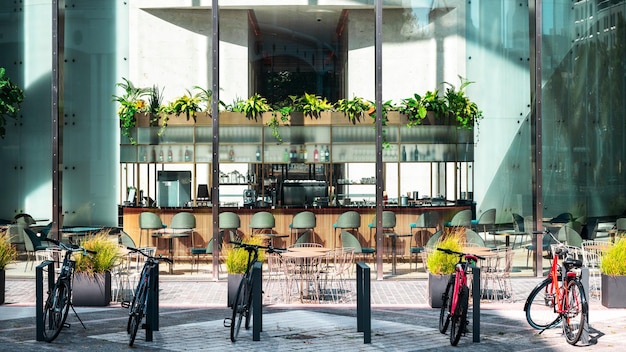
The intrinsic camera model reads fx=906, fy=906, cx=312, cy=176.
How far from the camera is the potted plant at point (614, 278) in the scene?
11.8 metres

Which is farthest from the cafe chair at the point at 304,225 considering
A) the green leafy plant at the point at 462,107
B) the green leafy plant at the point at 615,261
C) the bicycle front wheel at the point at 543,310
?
the green leafy plant at the point at 615,261

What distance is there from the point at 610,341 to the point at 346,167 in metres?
7.61

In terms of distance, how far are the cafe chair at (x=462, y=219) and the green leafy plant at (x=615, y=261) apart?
3.99 meters

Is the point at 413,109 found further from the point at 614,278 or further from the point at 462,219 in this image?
the point at 614,278

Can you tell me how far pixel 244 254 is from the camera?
476 inches

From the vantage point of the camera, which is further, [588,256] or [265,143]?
[265,143]

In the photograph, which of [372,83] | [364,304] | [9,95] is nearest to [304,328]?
[364,304]

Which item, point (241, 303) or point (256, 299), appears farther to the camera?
point (241, 303)

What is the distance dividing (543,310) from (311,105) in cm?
679

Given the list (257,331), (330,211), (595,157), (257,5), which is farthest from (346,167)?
(257,331)

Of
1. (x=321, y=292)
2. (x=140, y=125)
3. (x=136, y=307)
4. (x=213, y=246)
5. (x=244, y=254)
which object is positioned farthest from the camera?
(x=140, y=125)

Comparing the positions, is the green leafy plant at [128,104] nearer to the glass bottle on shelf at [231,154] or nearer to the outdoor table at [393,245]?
the glass bottle on shelf at [231,154]

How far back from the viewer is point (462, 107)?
16.2 metres

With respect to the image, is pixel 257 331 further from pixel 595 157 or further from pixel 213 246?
pixel 595 157
